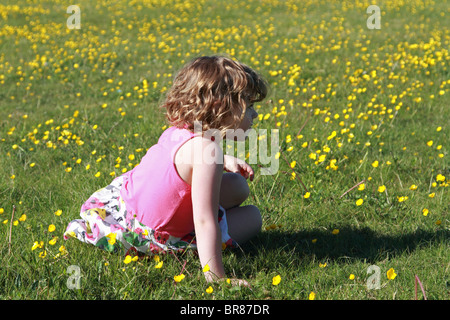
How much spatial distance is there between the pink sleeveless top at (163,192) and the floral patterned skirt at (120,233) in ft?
0.13

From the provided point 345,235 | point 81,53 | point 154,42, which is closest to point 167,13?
point 154,42

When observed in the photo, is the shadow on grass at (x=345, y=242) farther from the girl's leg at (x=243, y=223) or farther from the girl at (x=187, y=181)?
the girl at (x=187, y=181)

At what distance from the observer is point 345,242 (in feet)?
9.25

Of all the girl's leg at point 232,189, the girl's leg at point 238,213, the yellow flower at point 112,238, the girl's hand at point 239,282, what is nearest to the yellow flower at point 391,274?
the girl's hand at point 239,282

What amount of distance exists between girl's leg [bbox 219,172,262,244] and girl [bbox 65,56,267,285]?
27mm

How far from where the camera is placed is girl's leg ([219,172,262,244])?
2.71m

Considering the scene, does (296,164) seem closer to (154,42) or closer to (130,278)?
(130,278)

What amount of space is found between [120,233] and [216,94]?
0.81 m

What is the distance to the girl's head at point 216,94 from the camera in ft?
7.83

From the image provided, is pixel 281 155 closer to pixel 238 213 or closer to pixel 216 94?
pixel 238 213

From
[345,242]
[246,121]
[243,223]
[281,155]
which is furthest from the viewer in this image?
[281,155]

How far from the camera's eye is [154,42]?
8.73 m

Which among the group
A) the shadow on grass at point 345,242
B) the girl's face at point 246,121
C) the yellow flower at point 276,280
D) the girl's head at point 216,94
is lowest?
the shadow on grass at point 345,242

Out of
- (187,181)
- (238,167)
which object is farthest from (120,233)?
→ (238,167)
